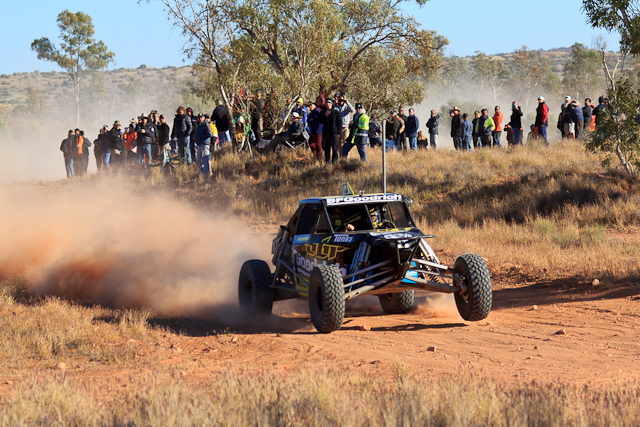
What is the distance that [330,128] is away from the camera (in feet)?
69.6

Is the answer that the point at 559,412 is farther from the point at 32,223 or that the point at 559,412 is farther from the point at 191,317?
the point at 32,223

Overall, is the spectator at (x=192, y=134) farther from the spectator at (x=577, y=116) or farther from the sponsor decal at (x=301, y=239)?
the sponsor decal at (x=301, y=239)

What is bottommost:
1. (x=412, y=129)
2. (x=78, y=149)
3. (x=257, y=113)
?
(x=78, y=149)

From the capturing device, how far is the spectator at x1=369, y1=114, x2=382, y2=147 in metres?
26.6

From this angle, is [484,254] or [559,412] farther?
[484,254]

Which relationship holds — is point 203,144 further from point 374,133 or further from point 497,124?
point 497,124

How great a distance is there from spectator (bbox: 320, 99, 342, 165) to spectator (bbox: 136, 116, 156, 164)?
8235 mm

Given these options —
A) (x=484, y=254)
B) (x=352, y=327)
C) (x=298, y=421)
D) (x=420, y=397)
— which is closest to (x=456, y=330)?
(x=352, y=327)

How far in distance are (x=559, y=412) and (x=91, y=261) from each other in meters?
10.8

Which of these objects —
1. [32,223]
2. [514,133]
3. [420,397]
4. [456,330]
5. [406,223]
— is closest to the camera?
[420,397]

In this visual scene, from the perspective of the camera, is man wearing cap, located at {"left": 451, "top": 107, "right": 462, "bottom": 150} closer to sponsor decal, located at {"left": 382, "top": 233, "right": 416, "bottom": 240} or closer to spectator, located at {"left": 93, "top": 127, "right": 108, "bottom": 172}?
spectator, located at {"left": 93, "top": 127, "right": 108, "bottom": 172}

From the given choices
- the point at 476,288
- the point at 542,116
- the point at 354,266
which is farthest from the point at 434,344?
the point at 542,116

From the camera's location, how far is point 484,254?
13.9 metres

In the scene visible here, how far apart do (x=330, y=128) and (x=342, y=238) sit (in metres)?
12.8
